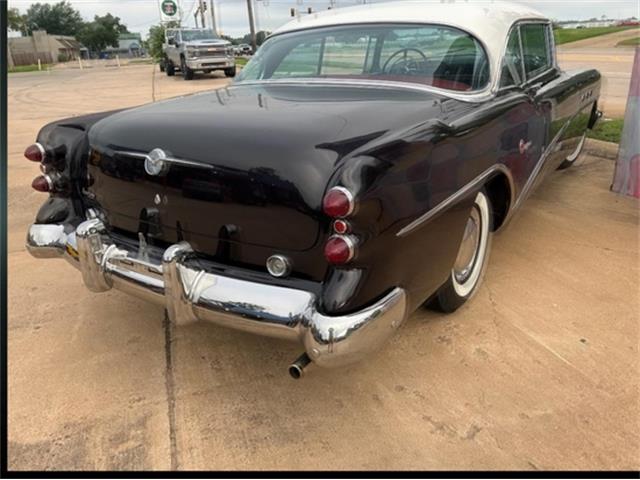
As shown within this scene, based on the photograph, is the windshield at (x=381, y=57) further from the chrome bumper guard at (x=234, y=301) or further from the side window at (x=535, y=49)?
the chrome bumper guard at (x=234, y=301)

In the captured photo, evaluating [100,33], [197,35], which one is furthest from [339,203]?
[100,33]

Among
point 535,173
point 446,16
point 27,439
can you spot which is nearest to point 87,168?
point 27,439

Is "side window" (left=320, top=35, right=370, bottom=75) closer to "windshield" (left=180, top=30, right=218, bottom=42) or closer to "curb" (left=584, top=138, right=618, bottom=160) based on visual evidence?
"curb" (left=584, top=138, right=618, bottom=160)

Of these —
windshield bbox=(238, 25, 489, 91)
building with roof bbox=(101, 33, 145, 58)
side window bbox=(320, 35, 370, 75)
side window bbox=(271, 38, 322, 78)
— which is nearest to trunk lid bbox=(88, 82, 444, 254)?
windshield bbox=(238, 25, 489, 91)

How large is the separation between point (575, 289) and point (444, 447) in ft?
5.54

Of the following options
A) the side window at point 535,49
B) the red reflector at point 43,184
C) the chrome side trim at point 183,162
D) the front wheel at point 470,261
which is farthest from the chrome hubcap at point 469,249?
the red reflector at point 43,184

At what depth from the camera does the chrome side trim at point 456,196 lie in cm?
223

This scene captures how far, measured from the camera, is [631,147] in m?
4.89

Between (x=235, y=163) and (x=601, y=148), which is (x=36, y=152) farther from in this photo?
(x=601, y=148)

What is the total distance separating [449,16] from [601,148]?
4.06 metres

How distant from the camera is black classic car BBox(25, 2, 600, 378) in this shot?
2.12 m

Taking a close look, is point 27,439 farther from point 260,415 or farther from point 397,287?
point 397,287

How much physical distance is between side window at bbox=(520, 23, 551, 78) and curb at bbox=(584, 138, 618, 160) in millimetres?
2228

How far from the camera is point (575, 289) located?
3385mm
